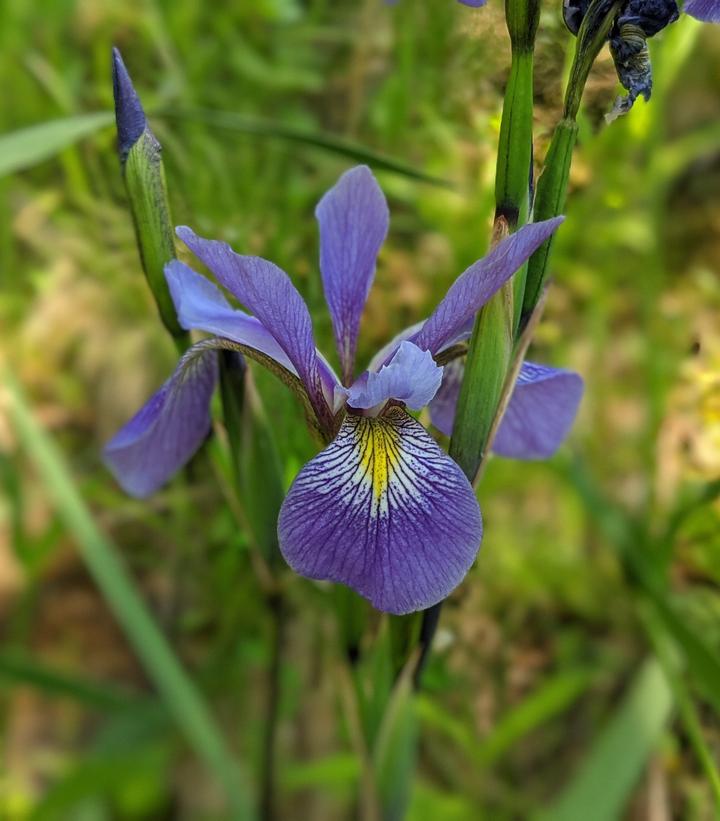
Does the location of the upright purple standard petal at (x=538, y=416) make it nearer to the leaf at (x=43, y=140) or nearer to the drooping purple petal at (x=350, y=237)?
the drooping purple petal at (x=350, y=237)

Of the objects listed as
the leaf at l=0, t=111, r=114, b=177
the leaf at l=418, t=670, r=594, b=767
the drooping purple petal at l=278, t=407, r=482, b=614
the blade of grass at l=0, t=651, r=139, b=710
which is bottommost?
the leaf at l=418, t=670, r=594, b=767

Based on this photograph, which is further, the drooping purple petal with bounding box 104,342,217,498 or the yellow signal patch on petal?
the drooping purple petal with bounding box 104,342,217,498

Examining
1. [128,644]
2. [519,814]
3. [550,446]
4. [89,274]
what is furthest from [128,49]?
[519,814]

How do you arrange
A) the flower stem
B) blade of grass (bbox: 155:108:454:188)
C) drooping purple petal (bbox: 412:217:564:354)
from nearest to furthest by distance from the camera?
drooping purple petal (bbox: 412:217:564:354)
blade of grass (bbox: 155:108:454:188)
the flower stem

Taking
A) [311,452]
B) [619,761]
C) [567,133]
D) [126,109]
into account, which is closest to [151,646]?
[311,452]

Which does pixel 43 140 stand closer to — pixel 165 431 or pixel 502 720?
pixel 165 431

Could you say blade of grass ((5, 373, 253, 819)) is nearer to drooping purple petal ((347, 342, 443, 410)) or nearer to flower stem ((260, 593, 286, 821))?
flower stem ((260, 593, 286, 821))

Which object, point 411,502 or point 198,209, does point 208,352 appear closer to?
point 411,502

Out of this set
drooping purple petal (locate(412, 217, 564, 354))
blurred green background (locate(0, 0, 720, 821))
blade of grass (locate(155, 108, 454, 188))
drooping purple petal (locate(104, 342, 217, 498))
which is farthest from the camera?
blurred green background (locate(0, 0, 720, 821))

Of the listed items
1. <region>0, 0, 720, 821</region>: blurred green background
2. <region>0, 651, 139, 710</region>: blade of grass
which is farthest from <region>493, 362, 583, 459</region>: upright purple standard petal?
<region>0, 651, 139, 710</region>: blade of grass
